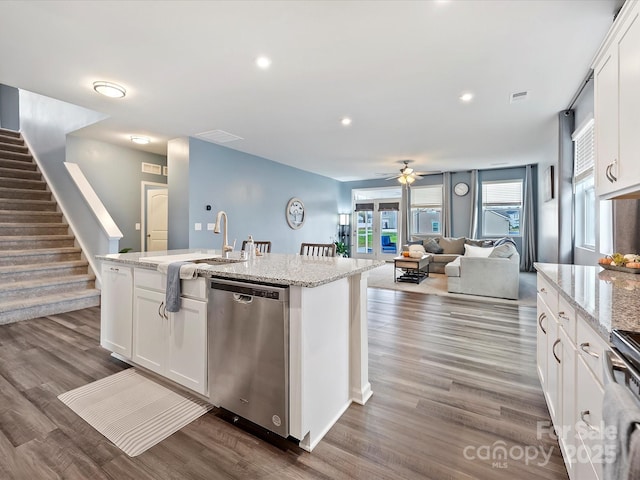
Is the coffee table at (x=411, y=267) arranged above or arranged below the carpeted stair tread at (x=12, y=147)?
below

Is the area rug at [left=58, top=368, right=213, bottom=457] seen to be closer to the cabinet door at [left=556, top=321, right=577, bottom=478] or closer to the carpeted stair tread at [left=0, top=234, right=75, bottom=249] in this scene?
the cabinet door at [left=556, top=321, right=577, bottom=478]

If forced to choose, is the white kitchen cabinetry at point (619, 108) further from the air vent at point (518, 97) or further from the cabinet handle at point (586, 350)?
the air vent at point (518, 97)

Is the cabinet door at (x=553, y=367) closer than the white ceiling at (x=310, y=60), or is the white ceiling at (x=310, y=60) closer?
the cabinet door at (x=553, y=367)

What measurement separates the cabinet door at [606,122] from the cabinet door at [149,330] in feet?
9.59

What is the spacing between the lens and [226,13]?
83.1 inches

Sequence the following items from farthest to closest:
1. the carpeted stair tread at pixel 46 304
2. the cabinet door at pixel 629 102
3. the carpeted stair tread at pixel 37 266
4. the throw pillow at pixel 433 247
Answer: the throw pillow at pixel 433 247 → the carpeted stair tread at pixel 37 266 → the carpeted stair tread at pixel 46 304 → the cabinet door at pixel 629 102

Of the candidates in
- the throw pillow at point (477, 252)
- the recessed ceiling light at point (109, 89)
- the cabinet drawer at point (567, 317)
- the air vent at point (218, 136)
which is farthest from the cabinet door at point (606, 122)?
the throw pillow at point (477, 252)

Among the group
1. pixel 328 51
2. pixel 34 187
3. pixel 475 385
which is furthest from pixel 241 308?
pixel 34 187

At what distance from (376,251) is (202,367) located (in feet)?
27.5

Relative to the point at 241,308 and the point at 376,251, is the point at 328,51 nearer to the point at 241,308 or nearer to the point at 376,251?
the point at 241,308

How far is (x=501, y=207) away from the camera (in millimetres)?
8102

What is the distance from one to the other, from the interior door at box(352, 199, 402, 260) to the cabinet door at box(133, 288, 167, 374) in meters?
8.08

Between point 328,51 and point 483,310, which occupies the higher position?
point 328,51

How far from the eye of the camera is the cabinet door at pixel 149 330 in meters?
2.17
